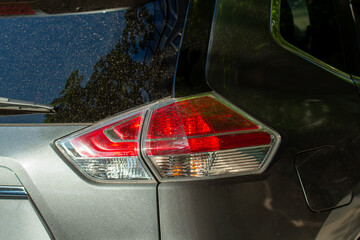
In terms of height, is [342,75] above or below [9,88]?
below

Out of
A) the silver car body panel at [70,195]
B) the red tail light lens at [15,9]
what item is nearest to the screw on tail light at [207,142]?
the silver car body panel at [70,195]

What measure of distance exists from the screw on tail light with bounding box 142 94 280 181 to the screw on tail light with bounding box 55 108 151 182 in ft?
0.21

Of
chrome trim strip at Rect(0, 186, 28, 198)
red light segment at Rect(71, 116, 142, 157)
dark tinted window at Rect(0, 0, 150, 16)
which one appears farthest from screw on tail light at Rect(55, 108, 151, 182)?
dark tinted window at Rect(0, 0, 150, 16)

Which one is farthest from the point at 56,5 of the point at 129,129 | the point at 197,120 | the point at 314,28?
the point at 314,28

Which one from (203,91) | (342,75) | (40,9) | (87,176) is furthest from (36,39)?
(342,75)

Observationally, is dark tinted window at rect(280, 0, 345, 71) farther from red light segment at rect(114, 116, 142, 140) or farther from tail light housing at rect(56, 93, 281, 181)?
red light segment at rect(114, 116, 142, 140)

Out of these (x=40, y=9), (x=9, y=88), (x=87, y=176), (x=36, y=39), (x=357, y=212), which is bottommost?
(x=357, y=212)

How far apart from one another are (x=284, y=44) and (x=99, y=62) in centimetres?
70

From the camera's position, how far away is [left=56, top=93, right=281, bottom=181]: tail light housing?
1253mm

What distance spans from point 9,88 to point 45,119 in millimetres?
241

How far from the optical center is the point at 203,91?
126 cm

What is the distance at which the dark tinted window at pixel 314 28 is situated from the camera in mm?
1376

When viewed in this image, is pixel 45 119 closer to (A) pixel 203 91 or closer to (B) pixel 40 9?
(B) pixel 40 9

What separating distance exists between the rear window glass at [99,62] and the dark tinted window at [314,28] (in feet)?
1.43
